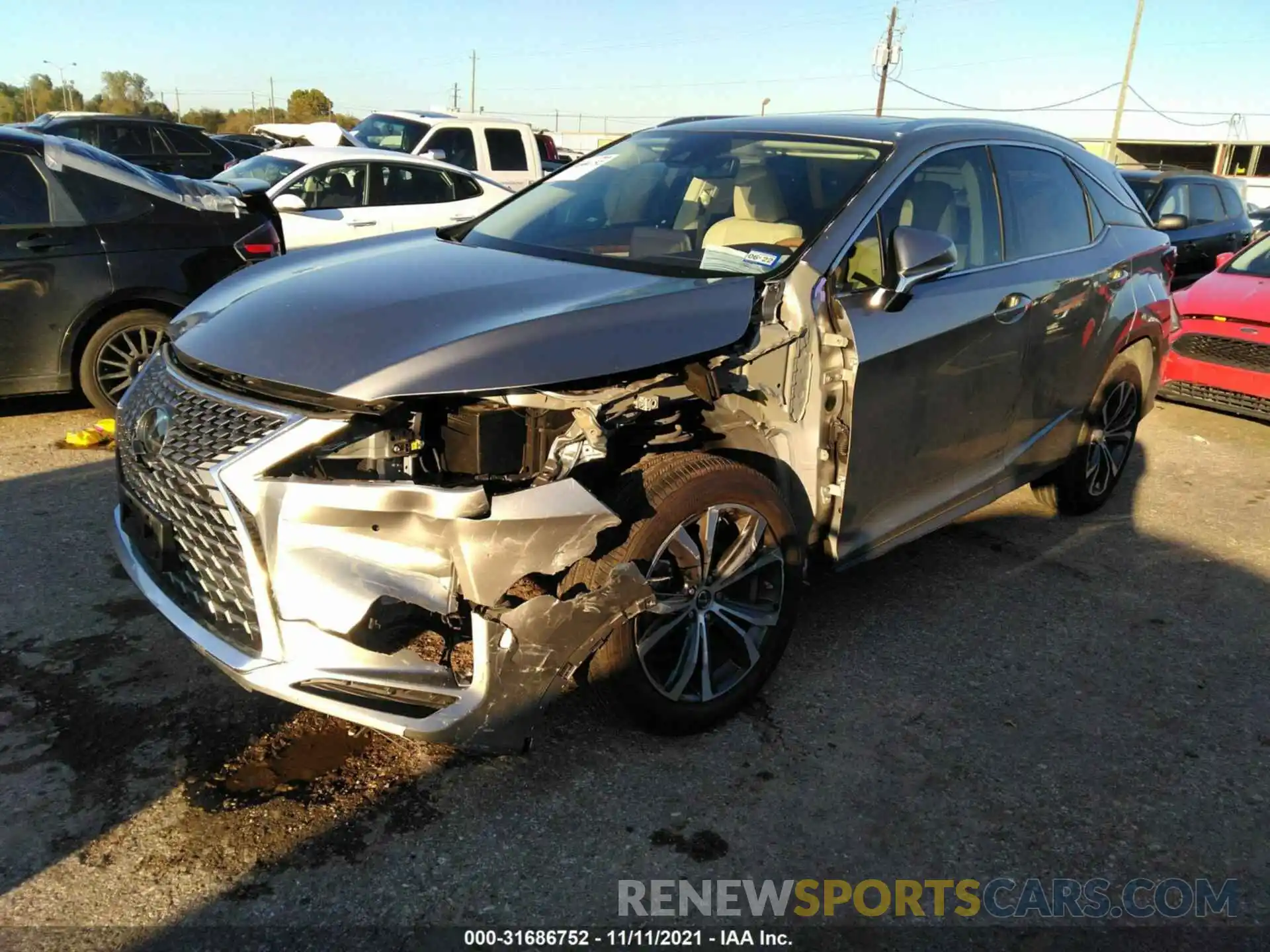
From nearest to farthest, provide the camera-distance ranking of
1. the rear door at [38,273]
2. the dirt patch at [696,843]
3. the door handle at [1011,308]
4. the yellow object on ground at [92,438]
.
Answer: the dirt patch at [696,843]
the door handle at [1011,308]
the rear door at [38,273]
the yellow object on ground at [92,438]

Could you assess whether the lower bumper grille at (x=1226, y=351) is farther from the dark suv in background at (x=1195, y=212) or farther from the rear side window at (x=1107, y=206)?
the dark suv in background at (x=1195, y=212)

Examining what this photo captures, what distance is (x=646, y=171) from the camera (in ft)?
13.5

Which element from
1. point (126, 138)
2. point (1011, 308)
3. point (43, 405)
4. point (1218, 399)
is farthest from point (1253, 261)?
point (126, 138)

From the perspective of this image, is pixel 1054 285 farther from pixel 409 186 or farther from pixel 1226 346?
pixel 409 186

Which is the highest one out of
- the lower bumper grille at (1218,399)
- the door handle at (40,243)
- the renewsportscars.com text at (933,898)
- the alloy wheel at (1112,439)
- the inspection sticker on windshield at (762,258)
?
the inspection sticker on windshield at (762,258)

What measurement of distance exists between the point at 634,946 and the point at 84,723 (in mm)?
1869

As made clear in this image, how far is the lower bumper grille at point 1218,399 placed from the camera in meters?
6.99

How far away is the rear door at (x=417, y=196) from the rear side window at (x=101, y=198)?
3.36 metres

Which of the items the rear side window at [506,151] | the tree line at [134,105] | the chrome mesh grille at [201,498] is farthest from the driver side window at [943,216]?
the tree line at [134,105]

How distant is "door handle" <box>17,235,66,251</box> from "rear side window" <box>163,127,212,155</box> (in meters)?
11.1

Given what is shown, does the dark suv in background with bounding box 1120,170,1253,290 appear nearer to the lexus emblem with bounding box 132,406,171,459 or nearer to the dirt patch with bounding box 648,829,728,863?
the dirt patch with bounding box 648,829,728,863

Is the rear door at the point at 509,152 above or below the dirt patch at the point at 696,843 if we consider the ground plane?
above

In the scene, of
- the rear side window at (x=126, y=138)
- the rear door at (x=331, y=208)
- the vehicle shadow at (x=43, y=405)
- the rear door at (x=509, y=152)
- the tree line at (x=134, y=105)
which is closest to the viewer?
the vehicle shadow at (x=43, y=405)

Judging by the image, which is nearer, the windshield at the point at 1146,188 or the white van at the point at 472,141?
the windshield at the point at 1146,188
